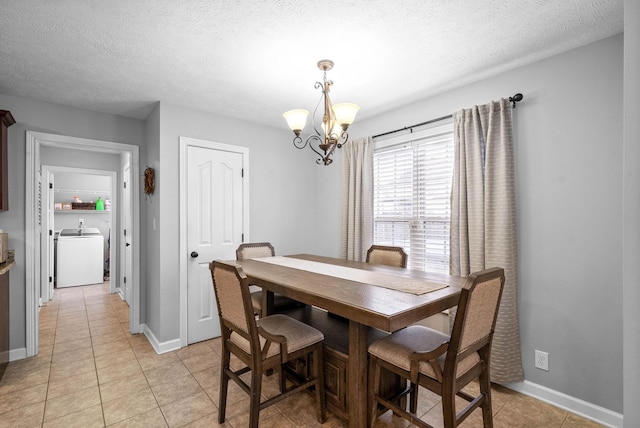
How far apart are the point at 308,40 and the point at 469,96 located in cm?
153

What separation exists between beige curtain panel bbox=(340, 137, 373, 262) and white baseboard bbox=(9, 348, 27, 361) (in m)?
3.25

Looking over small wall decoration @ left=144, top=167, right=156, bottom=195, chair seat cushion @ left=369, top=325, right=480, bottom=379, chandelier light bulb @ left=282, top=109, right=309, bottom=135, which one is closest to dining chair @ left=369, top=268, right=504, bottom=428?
chair seat cushion @ left=369, top=325, right=480, bottom=379

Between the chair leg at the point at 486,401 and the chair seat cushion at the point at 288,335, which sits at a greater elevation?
the chair seat cushion at the point at 288,335

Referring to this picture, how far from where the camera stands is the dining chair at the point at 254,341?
5.62 ft

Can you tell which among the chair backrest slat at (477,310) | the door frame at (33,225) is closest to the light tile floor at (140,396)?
the door frame at (33,225)

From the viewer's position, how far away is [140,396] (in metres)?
2.29

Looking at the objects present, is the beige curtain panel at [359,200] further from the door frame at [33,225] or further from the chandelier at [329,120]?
the door frame at [33,225]

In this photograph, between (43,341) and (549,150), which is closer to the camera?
(549,150)

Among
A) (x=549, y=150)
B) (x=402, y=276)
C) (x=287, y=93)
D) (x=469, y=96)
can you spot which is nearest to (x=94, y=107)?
(x=287, y=93)

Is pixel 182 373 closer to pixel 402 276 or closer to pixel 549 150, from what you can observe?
pixel 402 276

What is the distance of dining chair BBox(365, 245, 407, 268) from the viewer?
272 cm

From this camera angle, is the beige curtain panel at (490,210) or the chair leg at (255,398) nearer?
the chair leg at (255,398)

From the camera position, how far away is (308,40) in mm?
2006

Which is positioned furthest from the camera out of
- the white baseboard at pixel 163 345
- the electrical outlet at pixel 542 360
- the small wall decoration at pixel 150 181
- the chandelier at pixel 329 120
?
the small wall decoration at pixel 150 181
